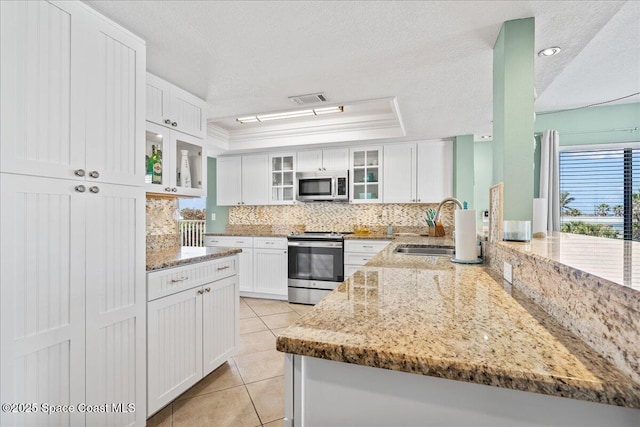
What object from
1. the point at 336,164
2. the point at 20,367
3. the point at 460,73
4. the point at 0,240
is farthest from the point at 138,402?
the point at 336,164

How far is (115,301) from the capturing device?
63.0 inches

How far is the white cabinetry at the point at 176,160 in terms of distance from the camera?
225 cm

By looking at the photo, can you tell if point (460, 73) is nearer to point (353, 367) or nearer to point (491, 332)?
point (491, 332)

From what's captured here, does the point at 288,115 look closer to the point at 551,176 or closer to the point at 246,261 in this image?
the point at 246,261

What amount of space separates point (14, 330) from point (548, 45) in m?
3.05

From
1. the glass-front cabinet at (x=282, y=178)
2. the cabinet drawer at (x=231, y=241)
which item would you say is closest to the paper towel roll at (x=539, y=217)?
the glass-front cabinet at (x=282, y=178)

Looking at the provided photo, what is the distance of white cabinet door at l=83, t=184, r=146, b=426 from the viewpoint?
58.7 inches

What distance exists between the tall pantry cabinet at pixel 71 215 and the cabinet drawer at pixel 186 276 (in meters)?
0.09

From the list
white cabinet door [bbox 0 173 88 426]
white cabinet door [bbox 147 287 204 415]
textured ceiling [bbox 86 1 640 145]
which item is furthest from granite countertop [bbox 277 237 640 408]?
textured ceiling [bbox 86 1 640 145]

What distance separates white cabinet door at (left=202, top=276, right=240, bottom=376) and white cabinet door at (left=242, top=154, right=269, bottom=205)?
8.14 feet

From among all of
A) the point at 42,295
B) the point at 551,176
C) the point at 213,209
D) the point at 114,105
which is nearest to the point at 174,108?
the point at 114,105

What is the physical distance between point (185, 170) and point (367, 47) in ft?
5.54

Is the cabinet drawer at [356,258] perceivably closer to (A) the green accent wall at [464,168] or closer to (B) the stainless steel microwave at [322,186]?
(B) the stainless steel microwave at [322,186]

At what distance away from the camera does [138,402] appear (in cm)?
171
